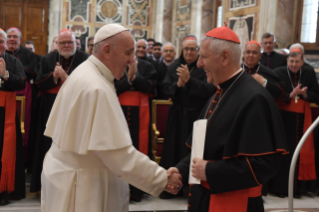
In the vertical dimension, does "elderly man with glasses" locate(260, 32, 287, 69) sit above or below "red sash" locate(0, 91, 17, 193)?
above

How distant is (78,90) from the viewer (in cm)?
226

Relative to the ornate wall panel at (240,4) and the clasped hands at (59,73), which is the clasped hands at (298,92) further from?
the ornate wall panel at (240,4)

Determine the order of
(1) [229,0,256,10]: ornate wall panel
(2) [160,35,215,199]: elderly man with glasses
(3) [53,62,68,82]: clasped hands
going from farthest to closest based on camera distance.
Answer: (1) [229,0,256,10]: ornate wall panel, (2) [160,35,215,199]: elderly man with glasses, (3) [53,62,68,82]: clasped hands

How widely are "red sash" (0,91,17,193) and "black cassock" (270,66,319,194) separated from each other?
3.45 metres

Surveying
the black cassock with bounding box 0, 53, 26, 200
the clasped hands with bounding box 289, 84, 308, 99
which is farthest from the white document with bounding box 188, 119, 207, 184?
the clasped hands with bounding box 289, 84, 308, 99

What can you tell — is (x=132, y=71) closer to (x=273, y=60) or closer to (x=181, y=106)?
(x=181, y=106)

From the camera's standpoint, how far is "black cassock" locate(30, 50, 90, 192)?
4922 mm

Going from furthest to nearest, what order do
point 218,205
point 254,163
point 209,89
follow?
point 209,89
point 218,205
point 254,163

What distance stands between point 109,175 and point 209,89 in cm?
274

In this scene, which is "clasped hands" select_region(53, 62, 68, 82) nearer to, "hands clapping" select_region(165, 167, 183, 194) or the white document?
"hands clapping" select_region(165, 167, 183, 194)

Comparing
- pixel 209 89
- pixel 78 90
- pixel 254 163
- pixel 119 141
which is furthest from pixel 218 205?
pixel 209 89

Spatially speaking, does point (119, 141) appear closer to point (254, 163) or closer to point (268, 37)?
point (254, 163)

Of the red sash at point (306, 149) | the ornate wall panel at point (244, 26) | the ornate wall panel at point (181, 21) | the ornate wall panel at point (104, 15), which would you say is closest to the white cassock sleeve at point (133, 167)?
the red sash at point (306, 149)

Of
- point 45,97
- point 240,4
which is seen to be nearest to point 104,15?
point 240,4
